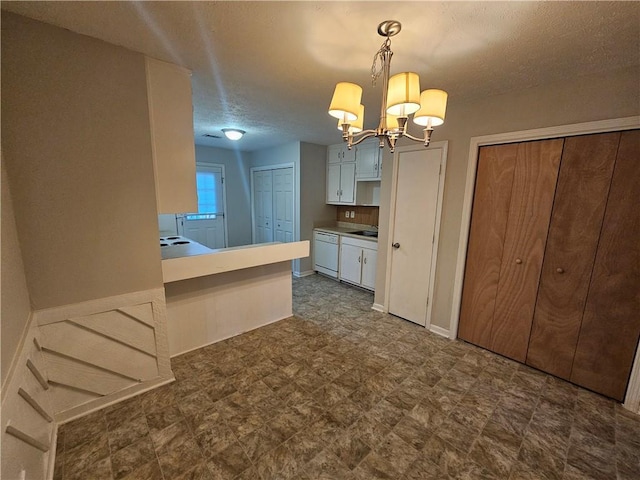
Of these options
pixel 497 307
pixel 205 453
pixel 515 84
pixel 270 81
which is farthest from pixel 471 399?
pixel 270 81

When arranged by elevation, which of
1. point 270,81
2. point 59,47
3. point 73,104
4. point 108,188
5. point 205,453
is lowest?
point 205,453

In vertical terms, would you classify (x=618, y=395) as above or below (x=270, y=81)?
below

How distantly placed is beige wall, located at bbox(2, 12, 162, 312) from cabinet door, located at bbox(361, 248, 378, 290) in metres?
2.89

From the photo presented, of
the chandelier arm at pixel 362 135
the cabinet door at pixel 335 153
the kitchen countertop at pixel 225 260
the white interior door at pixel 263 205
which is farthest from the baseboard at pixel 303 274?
the chandelier arm at pixel 362 135

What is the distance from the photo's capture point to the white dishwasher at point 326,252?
4578mm

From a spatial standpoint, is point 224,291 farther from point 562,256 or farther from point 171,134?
point 562,256

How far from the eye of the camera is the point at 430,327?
9.75 feet

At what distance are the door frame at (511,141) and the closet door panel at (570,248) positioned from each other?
2.8 inches

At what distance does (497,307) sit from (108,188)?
3.30 metres

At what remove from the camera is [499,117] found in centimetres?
233

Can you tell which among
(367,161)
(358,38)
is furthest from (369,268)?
(358,38)

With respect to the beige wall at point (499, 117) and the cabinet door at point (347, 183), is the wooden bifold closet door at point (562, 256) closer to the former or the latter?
the beige wall at point (499, 117)

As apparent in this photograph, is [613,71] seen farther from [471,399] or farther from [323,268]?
[323,268]

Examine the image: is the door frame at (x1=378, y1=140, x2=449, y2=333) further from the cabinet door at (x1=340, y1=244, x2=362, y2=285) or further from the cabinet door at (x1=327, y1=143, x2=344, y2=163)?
the cabinet door at (x1=327, y1=143, x2=344, y2=163)
